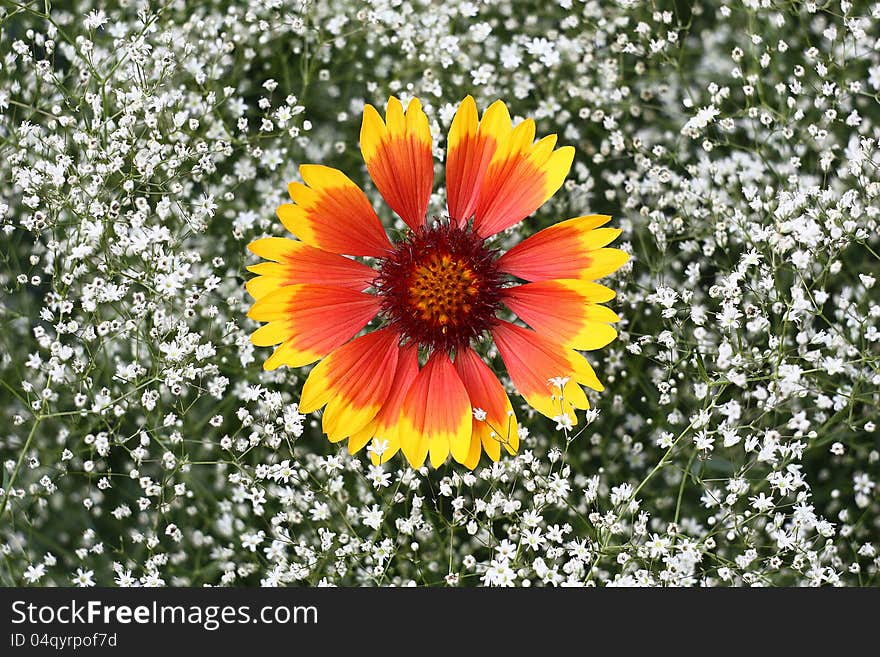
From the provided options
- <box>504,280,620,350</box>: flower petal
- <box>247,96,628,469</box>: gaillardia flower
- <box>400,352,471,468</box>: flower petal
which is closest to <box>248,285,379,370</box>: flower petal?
<box>247,96,628,469</box>: gaillardia flower

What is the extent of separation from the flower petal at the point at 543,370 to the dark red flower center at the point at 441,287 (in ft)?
0.15

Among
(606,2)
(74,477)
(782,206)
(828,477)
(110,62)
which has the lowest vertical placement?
(828,477)

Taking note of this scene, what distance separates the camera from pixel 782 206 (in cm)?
121

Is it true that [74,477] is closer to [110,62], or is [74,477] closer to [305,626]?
[305,626]

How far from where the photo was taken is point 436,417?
1.24m

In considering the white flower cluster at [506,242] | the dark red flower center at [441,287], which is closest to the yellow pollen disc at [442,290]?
the dark red flower center at [441,287]

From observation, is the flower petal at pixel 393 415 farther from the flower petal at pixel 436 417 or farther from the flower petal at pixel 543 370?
the flower petal at pixel 543 370

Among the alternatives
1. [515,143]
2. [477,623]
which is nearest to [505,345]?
[515,143]

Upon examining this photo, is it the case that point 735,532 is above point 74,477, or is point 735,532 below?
below

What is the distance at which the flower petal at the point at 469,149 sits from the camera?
124 cm

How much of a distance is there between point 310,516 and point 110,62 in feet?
2.63

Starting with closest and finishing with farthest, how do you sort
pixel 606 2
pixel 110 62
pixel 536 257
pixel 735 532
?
pixel 735 532 → pixel 536 257 → pixel 110 62 → pixel 606 2

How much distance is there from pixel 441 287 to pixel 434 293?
1cm

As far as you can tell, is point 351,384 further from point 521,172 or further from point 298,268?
point 521,172
